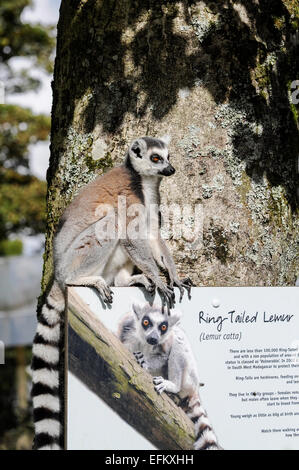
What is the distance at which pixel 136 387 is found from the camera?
6.02 feet

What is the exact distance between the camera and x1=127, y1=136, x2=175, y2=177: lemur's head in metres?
2.21

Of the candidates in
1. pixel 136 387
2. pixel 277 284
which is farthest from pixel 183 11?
pixel 136 387

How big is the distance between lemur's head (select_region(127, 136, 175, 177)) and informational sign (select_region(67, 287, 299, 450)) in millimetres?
577

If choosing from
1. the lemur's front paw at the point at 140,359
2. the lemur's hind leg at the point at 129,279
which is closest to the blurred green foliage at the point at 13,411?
the lemur's hind leg at the point at 129,279

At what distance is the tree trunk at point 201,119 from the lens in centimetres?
222

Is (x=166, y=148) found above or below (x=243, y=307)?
above

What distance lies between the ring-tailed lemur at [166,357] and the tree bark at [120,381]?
0.09ft

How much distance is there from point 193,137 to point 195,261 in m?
0.53

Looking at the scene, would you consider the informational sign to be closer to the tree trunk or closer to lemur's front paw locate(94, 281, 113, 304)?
lemur's front paw locate(94, 281, 113, 304)

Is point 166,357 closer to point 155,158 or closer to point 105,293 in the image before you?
point 105,293

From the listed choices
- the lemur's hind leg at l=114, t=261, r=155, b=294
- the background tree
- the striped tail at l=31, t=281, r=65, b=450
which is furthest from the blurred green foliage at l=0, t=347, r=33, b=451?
the lemur's hind leg at l=114, t=261, r=155, b=294

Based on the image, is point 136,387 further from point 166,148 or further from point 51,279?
point 166,148

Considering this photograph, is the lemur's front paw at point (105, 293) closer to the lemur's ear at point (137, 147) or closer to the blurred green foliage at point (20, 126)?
the lemur's ear at point (137, 147)

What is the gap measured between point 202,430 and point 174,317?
0.41 m
